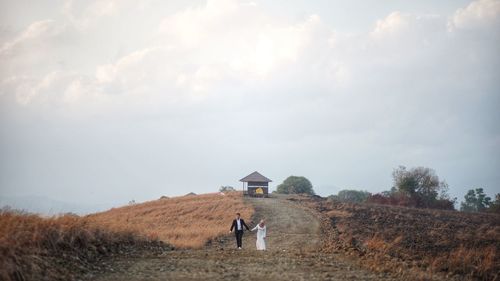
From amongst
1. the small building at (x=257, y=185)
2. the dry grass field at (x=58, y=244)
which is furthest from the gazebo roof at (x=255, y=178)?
the dry grass field at (x=58, y=244)

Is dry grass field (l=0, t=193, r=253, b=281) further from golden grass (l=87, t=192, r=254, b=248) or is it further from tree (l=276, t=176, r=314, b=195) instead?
tree (l=276, t=176, r=314, b=195)

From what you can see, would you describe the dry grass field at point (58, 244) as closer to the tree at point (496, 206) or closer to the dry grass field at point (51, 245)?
the dry grass field at point (51, 245)

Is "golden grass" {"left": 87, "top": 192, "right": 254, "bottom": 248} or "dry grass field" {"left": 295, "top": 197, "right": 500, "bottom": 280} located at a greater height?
"golden grass" {"left": 87, "top": 192, "right": 254, "bottom": 248}

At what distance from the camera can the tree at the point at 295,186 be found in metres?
101

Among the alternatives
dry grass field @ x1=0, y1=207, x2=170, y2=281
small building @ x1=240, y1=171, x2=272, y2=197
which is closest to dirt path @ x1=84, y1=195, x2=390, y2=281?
dry grass field @ x1=0, y1=207, x2=170, y2=281

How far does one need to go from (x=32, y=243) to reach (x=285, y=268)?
805 cm

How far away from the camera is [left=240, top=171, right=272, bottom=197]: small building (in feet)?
197

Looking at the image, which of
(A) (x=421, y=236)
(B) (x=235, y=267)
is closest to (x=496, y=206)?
(A) (x=421, y=236)

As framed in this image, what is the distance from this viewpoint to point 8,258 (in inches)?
439

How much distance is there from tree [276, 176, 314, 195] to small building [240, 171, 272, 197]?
38.9 meters

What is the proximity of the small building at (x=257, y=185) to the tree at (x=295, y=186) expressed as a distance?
1531 inches

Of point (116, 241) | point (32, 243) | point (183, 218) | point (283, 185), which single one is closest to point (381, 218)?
point (183, 218)

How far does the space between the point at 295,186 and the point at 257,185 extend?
42873 millimetres

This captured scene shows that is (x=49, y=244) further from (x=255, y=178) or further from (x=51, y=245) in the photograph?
(x=255, y=178)
